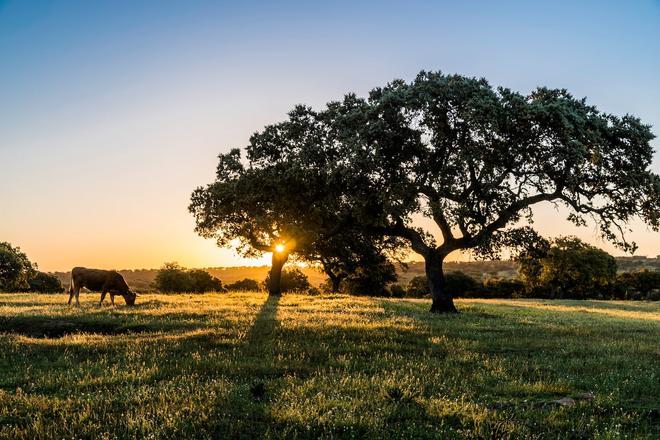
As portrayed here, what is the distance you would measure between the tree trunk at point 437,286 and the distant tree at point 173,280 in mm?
49552

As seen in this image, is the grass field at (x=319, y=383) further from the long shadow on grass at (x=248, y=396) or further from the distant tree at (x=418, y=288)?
the distant tree at (x=418, y=288)

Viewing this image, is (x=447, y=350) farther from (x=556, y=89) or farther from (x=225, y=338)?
(x=556, y=89)

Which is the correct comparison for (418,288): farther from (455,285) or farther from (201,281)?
(201,281)

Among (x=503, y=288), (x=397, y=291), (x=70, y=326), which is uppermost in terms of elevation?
(x=70, y=326)

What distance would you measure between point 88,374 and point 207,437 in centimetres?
514

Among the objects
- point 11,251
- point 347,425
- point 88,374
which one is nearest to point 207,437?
point 347,425

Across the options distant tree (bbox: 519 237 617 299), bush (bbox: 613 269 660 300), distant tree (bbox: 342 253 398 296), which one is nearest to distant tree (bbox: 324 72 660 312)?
distant tree (bbox: 342 253 398 296)

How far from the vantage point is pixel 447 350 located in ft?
49.6

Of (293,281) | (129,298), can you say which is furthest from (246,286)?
(129,298)

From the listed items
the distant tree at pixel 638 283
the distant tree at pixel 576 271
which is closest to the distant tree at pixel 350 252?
the distant tree at pixel 576 271

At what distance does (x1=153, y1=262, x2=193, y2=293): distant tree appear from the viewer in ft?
239

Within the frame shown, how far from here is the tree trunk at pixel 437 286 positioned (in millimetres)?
31114

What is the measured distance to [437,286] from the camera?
31.4 m

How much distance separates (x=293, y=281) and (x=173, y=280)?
A: 702 inches
